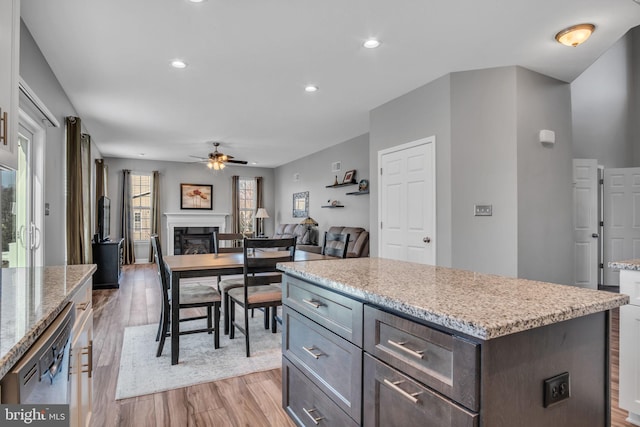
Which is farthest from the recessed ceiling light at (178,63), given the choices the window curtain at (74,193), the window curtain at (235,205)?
the window curtain at (235,205)

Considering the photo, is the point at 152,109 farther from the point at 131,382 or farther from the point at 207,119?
the point at 131,382

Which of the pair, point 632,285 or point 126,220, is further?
point 126,220

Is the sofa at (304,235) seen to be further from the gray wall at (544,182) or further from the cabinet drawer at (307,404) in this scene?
the cabinet drawer at (307,404)

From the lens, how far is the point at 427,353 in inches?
37.6

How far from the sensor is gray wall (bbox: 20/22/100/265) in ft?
9.46

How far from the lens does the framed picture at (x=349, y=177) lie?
6508 mm

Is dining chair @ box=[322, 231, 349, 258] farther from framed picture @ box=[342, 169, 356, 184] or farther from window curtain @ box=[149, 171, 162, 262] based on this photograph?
window curtain @ box=[149, 171, 162, 262]

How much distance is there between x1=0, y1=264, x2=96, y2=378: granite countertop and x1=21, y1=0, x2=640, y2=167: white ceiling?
185 centimetres

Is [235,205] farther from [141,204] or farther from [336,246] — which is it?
[336,246]

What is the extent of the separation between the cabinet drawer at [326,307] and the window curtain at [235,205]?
8.06 m

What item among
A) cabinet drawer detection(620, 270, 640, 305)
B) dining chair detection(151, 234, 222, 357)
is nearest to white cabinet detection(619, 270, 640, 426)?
cabinet drawer detection(620, 270, 640, 305)

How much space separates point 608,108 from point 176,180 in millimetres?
9119

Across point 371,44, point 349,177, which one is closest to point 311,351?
point 371,44

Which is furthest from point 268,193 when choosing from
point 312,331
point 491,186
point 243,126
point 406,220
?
point 312,331
